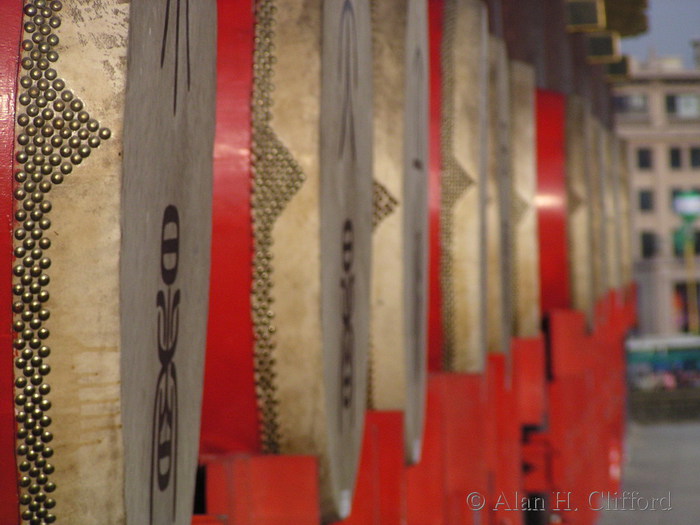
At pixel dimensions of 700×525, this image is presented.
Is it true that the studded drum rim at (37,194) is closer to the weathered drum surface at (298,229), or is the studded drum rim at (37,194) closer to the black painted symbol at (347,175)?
the weathered drum surface at (298,229)

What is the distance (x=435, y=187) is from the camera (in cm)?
262

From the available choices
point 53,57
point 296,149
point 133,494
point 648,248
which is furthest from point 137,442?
point 648,248

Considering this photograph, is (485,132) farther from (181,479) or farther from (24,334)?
(24,334)

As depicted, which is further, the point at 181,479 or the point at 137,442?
the point at 181,479

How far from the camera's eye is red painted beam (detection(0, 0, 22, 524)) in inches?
31.8

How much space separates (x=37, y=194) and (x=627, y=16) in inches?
327

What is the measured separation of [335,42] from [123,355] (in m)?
0.79

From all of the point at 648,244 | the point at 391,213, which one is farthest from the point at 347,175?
A: the point at 648,244

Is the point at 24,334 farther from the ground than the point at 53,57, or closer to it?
closer to it

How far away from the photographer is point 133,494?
88 centimetres

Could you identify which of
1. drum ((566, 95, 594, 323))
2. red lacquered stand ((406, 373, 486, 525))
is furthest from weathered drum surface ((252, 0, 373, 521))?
drum ((566, 95, 594, 323))

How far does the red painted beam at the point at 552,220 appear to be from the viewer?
15.4 ft

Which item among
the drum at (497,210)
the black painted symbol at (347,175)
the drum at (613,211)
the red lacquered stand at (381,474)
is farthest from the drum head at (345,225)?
the drum at (613,211)

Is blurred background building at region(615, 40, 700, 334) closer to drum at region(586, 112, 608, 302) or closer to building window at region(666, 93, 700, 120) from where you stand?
building window at region(666, 93, 700, 120)
